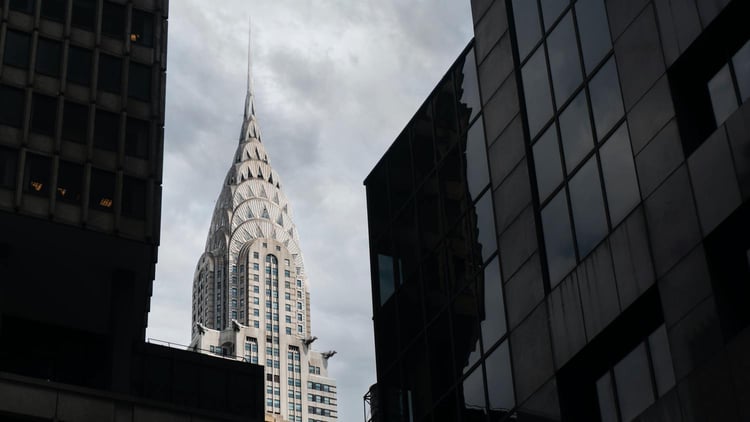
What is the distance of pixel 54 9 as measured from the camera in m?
61.3

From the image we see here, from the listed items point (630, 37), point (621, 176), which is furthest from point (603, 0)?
point (621, 176)

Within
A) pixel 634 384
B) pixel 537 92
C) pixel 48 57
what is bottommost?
pixel 634 384

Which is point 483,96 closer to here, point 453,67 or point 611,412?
point 453,67

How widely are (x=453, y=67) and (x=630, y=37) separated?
12.2 m

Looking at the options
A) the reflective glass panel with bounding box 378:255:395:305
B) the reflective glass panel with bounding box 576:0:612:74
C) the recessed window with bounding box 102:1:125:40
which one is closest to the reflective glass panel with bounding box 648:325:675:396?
the reflective glass panel with bounding box 576:0:612:74

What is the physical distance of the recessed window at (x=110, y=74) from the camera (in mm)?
60781

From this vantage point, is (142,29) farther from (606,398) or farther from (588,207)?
(606,398)

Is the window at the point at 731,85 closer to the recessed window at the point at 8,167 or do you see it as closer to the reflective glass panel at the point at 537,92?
the reflective glass panel at the point at 537,92

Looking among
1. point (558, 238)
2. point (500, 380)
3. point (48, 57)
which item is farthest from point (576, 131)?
point (48, 57)

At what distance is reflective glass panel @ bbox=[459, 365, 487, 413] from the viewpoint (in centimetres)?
3493

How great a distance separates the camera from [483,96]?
127ft

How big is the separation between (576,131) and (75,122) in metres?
33.3

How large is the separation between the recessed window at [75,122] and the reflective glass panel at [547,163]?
30.6m

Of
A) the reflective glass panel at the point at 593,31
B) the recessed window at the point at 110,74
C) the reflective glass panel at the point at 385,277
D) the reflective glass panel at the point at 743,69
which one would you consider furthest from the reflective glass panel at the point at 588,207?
the recessed window at the point at 110,74
